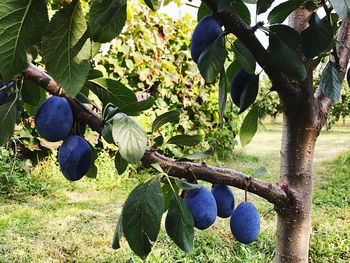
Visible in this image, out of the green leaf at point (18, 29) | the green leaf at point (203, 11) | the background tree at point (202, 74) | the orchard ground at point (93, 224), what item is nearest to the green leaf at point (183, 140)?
the background tree at point (202, 74)

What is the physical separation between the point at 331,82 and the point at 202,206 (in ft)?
0.96

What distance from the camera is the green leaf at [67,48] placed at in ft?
1.34

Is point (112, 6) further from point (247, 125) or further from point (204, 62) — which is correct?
point (247, 125)

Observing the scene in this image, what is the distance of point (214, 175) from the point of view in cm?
63

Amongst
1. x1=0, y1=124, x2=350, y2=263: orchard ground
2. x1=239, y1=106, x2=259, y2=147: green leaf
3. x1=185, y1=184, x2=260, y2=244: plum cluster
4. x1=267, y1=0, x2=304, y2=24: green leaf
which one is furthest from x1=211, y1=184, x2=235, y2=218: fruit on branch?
x1=0, y1=124, x2=350, y2=263: orchard ground

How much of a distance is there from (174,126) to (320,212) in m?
1.87

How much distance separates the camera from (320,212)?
3521 mm

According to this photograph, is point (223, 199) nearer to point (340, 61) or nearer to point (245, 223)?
point (245, 223)

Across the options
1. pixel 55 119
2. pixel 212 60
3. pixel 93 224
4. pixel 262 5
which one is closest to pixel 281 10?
pixel 262 5

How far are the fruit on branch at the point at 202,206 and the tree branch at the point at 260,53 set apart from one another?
20cm

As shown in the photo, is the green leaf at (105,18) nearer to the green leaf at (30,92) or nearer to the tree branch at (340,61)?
the green leaf at (30,92)

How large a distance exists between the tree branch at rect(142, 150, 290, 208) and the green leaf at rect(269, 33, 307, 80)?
0.18m

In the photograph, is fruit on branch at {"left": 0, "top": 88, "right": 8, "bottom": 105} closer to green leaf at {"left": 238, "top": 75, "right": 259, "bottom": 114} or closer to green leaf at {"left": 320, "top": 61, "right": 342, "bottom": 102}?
green leaf at {"left": 238, "top": 75, "right": 259, "bottom": 114}

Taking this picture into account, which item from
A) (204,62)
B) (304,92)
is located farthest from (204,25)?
(304,92)
